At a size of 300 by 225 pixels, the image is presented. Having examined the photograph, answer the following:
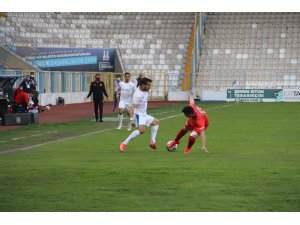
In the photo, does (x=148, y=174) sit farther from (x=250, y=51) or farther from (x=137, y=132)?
(x=250, y=51)

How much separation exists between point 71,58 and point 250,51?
14.1 m

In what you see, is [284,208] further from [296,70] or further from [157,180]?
[296,70]

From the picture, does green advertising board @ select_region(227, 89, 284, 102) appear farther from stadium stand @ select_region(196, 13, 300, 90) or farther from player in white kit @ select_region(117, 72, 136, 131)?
player in white kit @ select_region(117, 72, 136, 131)

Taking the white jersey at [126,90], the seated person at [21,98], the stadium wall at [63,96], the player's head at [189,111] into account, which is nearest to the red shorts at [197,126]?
the player's head at [189,111]

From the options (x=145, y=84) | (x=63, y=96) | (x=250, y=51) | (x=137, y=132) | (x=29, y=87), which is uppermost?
(x=250, y=51)

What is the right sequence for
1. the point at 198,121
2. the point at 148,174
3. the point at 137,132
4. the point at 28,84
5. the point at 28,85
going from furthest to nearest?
the point at 28,84 → the point at 28,85 → the point at 137,132 → the point at 198,121 → the point at 148,174

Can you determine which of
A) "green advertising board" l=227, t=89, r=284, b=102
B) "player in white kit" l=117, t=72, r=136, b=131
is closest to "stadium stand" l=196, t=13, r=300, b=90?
"green advertising board" l=227, t=89, r=284, b=102

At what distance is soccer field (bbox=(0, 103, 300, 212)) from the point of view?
12.7 meters

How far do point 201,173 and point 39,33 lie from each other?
5449 cm

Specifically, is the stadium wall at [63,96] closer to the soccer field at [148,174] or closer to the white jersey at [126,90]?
the white jersey at [126,90]

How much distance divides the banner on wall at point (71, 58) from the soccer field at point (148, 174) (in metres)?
34.4

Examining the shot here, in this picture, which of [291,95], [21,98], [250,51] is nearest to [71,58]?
[250,51]

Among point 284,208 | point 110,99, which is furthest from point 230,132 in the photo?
point 110,99

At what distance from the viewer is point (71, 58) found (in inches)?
2522
